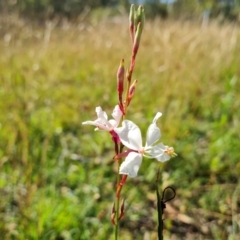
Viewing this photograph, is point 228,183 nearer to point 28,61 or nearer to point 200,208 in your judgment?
point 200,208

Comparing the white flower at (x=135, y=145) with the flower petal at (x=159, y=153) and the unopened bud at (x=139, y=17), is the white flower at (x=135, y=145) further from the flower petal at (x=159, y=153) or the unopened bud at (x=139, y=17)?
the unopened bud at (x=139, y=17)

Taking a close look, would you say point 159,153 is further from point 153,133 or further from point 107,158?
point 107,158

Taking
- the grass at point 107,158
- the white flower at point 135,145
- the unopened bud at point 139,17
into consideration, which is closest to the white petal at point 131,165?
the white flower at point 135,145

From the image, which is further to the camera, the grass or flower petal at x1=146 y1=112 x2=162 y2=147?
the grass

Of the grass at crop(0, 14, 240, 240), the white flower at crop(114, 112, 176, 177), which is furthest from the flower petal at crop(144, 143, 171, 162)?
the grass at crop(0, 14, 240, 240)

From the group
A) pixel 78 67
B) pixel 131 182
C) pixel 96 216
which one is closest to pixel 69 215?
pixel 96 216

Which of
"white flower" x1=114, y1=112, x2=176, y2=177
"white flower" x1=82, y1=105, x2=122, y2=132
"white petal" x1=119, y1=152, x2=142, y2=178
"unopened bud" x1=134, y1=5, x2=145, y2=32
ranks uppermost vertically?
"unopened bud" x1=134, y1=5, x2=145, y2=32

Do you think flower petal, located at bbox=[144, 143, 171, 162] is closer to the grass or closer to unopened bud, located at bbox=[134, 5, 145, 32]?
unopened bud, located at bbox=[134, 5, 145, 32]
